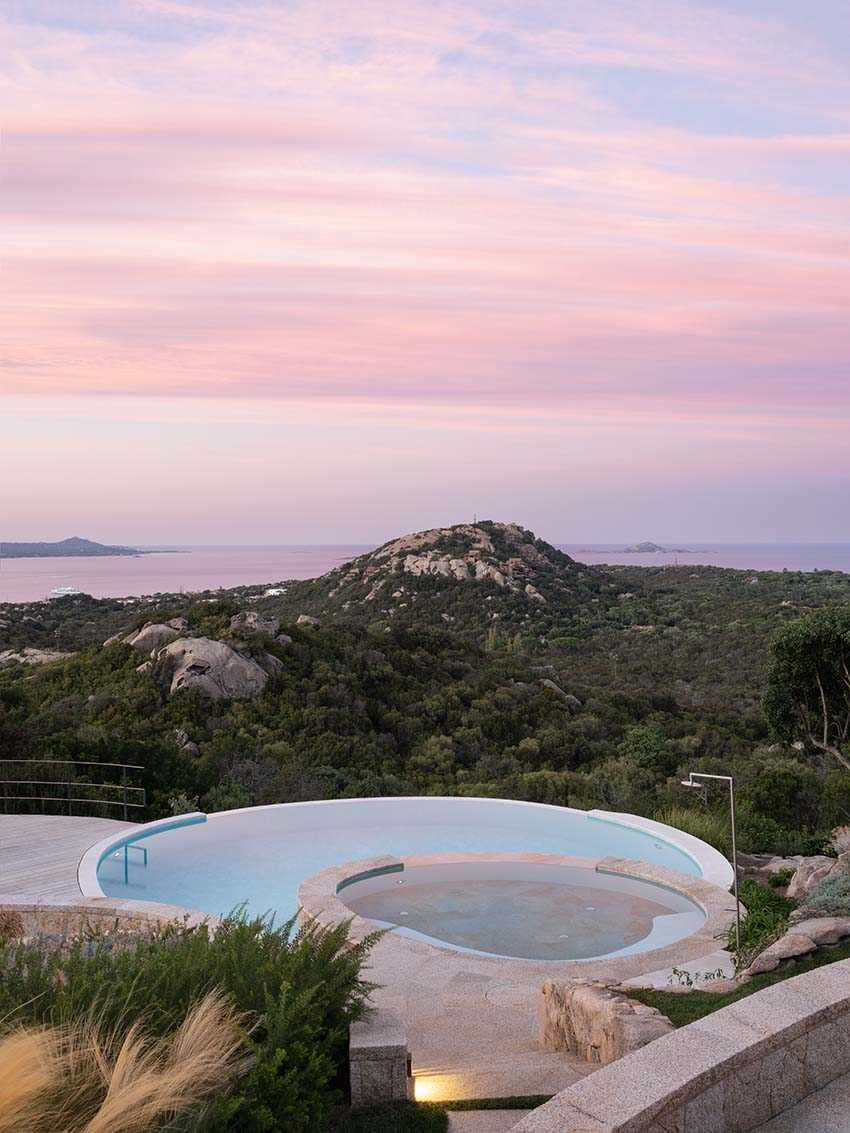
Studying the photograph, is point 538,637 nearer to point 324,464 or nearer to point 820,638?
point 324,464

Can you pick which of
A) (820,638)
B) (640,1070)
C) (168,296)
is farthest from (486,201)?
(640,1070)

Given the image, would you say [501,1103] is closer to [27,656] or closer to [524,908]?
[524,908]

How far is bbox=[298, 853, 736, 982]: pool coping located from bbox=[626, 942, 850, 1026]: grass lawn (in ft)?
3.59

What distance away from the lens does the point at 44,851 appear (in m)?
10.2

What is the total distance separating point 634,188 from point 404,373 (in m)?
8.70

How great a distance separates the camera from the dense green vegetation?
1302cm

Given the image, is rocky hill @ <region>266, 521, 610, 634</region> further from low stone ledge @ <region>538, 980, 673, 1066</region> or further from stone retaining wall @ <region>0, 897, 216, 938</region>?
low stone ledge @ <region>538, 980, 673, 1066</region>

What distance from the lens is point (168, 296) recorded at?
17.8 metres

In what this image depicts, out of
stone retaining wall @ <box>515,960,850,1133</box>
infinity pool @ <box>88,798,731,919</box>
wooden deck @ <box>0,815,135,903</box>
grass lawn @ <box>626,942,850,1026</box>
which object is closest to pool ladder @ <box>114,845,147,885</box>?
infinity pool @ <box>88,798,731,919</box>

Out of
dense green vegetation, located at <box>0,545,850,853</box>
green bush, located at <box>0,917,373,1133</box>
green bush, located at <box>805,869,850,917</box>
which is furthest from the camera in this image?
dense green vegetation, located at <box>0,545,850,853</box>

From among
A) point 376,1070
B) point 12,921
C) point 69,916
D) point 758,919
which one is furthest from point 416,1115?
point 12,921

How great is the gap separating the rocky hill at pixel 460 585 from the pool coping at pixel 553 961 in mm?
24489

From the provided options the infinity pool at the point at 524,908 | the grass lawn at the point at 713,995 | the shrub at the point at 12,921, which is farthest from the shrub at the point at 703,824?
the shrub at the point at 12,921

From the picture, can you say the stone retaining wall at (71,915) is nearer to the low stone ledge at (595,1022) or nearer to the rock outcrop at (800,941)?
the low stone ledge at (595,1022)
